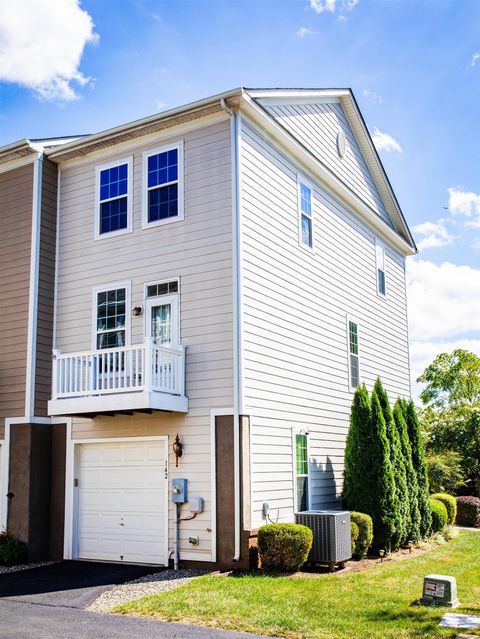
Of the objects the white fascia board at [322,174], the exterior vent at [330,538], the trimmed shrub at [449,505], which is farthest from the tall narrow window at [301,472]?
the trimmed shrub at [449,505]

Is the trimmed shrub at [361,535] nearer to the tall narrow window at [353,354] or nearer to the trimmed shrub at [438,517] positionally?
the trimmed shrub at [438,517]

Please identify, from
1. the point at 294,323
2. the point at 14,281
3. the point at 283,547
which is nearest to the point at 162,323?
the point at 294,323

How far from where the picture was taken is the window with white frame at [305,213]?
50.6ft

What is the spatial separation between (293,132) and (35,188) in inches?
224

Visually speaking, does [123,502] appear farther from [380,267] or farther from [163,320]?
[380,267]

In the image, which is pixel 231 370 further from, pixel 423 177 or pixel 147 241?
pixel 423 177

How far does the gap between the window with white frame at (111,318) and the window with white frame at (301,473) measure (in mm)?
4106

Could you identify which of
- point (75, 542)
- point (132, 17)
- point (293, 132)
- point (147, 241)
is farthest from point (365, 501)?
point (132, 17)

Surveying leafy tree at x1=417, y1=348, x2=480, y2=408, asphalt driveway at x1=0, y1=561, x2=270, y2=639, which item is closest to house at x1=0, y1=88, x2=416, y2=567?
asphalt driveway at x1=0, y1=561, x2=270, y2=639

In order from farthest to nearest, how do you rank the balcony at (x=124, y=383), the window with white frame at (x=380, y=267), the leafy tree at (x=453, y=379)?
the leafy tree at (x=453, y=379) < the window with white frame at (x=380, y=267) < the balcony at (x=124, y=383)

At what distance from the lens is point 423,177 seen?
1877 centimetres

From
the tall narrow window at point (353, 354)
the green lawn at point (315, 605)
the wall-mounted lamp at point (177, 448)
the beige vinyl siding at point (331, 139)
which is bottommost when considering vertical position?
the green lawn at point (315, 605)

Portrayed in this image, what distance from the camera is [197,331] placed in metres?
12.8

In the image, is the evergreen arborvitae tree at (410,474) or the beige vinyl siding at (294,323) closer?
the beige vinyl siding at (294,323)
